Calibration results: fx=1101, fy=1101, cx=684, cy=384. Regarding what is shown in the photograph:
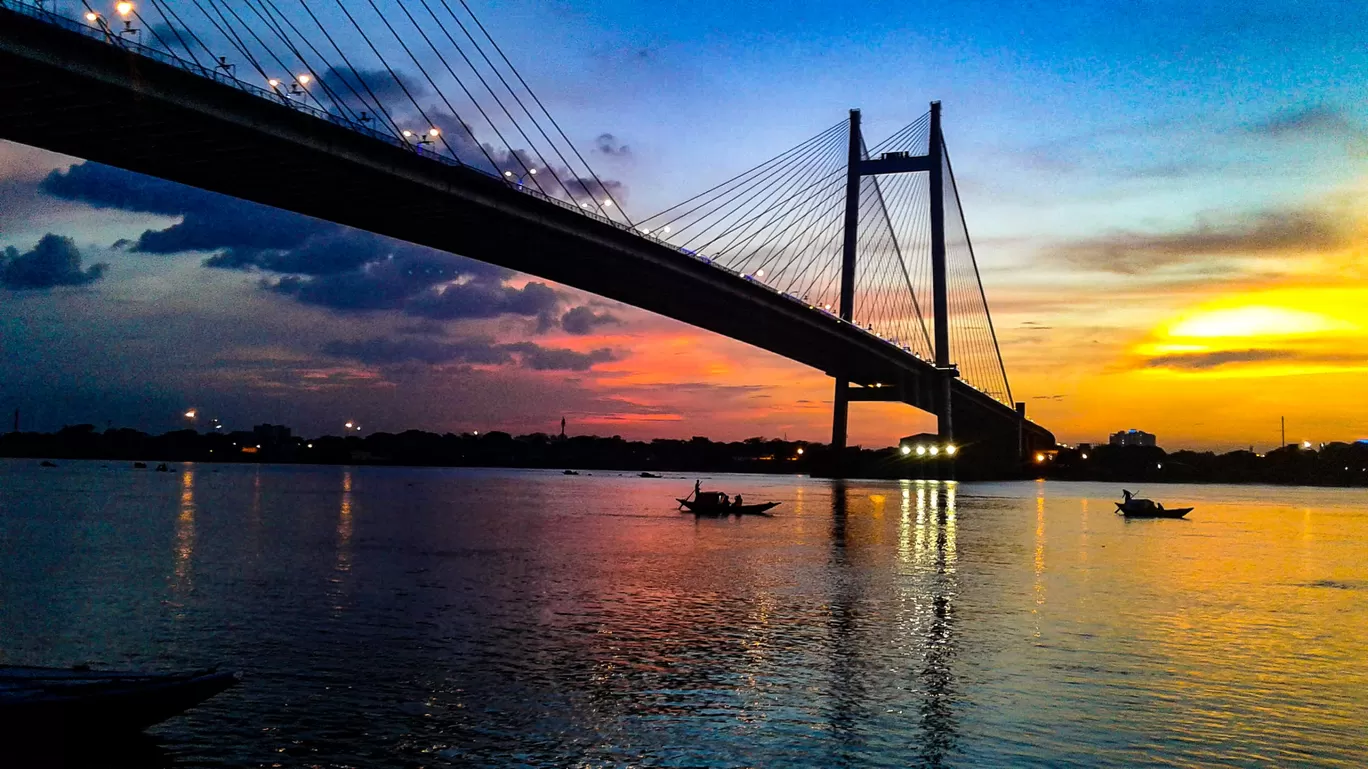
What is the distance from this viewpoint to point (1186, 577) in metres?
32.9

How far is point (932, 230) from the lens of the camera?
88.0m

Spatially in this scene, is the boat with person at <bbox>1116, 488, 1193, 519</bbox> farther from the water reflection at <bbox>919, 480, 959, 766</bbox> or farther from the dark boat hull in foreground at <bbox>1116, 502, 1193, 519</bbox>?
the water reflection at <bbox>919, 480, 959, 766</bbox>

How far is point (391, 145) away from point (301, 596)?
19.9m

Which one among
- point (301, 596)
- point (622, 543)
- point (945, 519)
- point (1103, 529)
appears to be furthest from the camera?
point (945, 519)

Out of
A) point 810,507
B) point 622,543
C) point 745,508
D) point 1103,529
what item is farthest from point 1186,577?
point 810,507

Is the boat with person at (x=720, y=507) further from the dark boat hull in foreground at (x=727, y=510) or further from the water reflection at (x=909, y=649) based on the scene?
the water reflection at (x=909, y=649)

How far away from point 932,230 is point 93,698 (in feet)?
270

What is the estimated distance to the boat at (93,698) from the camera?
35.5 ft

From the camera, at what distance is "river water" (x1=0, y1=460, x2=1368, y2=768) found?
12.9m

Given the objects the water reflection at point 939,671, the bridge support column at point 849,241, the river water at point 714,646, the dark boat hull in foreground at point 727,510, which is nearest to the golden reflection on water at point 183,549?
the river water at point 714,646

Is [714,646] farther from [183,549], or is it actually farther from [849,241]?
[849,241]

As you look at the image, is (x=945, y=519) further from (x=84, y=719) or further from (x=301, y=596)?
(x=84, y=719)

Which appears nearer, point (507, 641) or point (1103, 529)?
point (507, 641)

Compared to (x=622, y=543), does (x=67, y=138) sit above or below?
above
